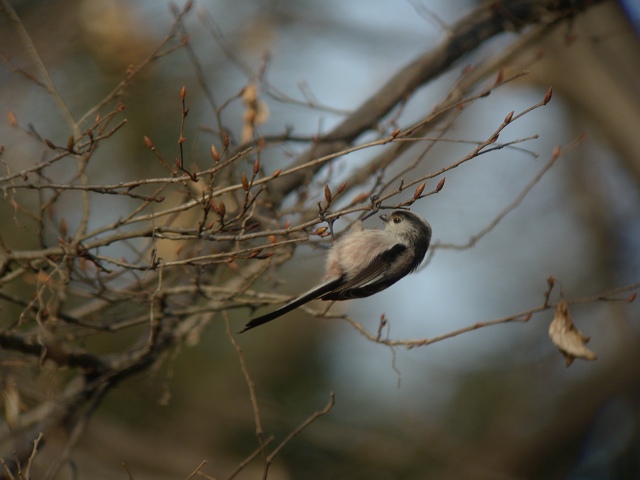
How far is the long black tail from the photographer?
116 inches

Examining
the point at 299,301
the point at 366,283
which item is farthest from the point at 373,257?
the point at 299,301

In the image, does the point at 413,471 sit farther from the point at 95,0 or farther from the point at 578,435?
the point at 95,0

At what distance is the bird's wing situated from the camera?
3486 millimetres

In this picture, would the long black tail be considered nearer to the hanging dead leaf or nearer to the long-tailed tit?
the long-tailed tit

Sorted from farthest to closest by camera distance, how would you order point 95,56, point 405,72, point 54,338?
point 95,56 < point 405,72 < point 54,338

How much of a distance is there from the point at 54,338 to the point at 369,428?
553 centimetres

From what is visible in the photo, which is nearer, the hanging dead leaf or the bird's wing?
the hanging dead leaf

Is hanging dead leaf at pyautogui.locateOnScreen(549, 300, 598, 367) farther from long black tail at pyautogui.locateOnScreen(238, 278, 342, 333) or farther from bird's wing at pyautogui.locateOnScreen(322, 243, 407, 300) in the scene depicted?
long black tail at pyautogui.locateOnScreen(238, 278, 342, 333)

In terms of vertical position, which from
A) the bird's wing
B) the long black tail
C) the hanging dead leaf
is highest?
the bird's wing

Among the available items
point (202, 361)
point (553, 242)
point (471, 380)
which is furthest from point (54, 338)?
point (553, 242)

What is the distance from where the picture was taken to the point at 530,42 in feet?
16.0

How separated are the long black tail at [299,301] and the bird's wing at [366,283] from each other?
1.6 inches

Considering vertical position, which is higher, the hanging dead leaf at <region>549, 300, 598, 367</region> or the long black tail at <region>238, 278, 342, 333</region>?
the long black tail at <region>238, 278, 342, 333</region>

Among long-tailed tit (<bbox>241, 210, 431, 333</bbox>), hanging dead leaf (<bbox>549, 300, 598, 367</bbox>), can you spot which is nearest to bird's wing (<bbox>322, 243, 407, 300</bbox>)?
long-tailed tit (<bbox>241, 210, 431, 333</bbox>)
